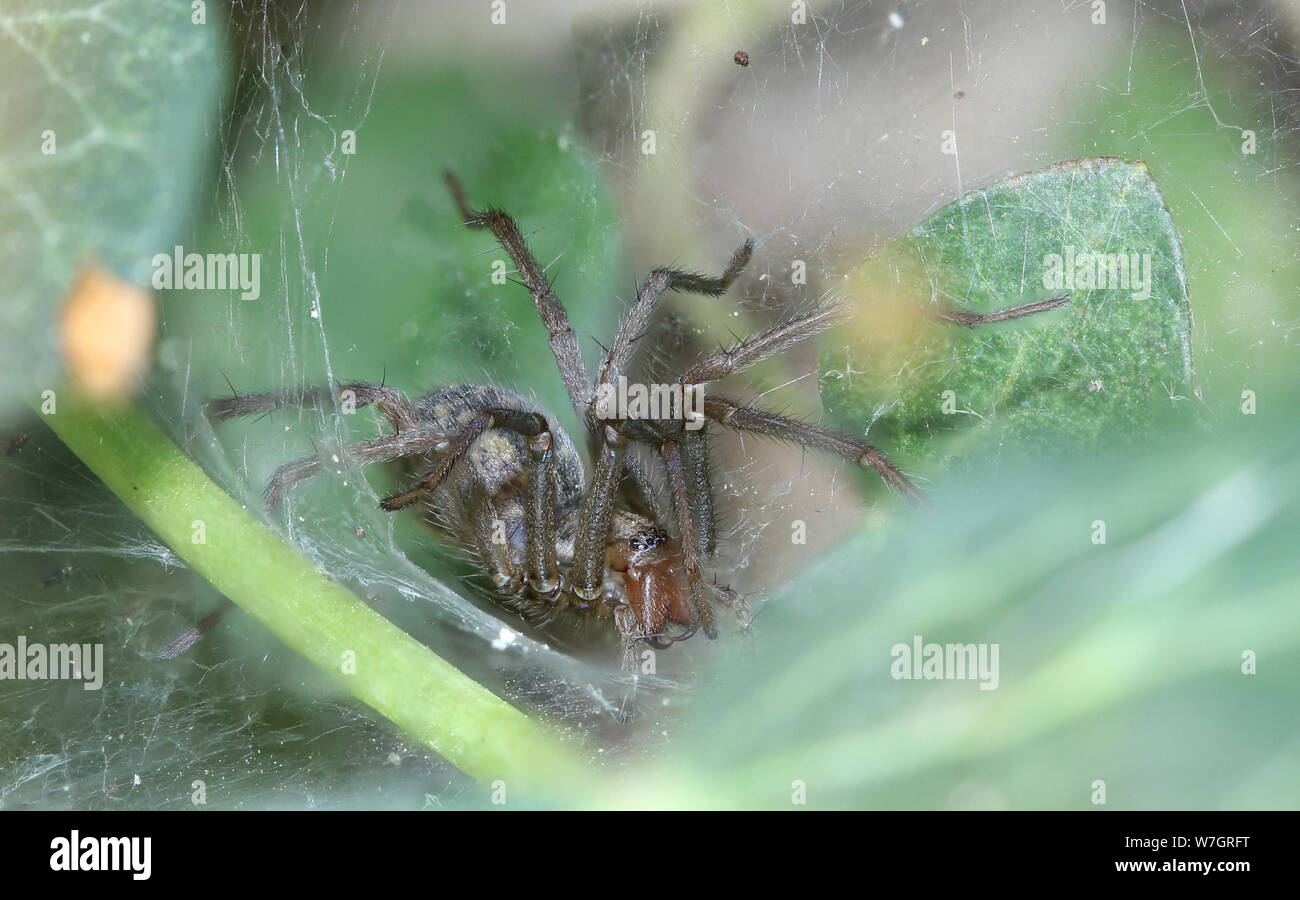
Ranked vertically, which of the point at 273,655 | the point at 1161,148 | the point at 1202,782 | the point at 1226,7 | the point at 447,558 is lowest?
the point at 1202,782

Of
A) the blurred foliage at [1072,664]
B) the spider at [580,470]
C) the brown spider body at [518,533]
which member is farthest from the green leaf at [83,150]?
the blurred foliage at [1072,664]

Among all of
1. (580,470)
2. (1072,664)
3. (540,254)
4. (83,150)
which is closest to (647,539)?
(580,470)

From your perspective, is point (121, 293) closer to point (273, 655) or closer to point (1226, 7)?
point (273, 655)

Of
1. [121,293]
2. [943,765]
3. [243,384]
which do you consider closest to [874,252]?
[943,765]

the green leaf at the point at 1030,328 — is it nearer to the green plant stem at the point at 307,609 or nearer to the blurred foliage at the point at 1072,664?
the blurred foliage at the point at 1072,664

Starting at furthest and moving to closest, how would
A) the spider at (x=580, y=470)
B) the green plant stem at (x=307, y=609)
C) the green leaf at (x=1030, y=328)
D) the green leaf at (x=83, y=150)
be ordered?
the spider at (x=580, y=470) < the green leaf at (x=1030, y=328) < the green leaf at (x=83, y=150) < the green plant stem at (x=307, y=609)
